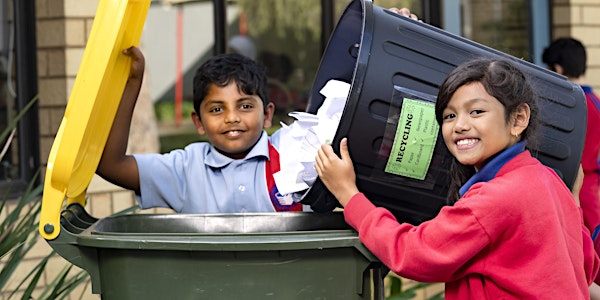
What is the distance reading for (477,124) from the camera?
261 cm

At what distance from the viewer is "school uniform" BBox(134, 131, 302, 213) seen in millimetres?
3197

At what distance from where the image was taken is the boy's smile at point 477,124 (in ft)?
8.57

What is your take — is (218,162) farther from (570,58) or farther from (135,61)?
(570,58)

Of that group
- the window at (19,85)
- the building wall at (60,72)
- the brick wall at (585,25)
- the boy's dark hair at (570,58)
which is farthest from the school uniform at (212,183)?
the brick wall at (585,25)

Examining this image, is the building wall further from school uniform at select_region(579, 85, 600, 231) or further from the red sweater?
the red sweater

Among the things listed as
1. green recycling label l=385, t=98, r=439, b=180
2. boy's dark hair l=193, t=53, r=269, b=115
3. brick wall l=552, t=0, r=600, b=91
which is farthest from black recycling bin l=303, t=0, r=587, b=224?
brick wall l=552, t=0, r=600, b=91

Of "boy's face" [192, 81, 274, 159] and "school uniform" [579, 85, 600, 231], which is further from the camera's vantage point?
"school uniform" [579, 85, 600, 231]

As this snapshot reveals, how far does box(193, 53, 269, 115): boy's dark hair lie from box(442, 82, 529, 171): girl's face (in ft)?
2.68

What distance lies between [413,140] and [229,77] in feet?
2.38

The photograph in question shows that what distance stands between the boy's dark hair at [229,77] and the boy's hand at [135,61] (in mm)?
221

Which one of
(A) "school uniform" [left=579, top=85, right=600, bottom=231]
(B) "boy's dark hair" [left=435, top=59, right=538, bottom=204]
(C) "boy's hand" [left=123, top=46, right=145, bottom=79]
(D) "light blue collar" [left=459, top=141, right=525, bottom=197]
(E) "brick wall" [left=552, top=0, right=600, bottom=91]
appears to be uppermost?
(E) "brick wall" [left=552, top=0, right=600, bottom=91]

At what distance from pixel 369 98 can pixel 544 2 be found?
175 inches

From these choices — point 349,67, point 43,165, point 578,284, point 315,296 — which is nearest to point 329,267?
point 315,296

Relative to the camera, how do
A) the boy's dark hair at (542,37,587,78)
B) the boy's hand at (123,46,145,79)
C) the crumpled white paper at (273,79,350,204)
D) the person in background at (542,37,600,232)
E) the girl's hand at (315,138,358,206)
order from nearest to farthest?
the girl's hand at (315,138,358,206), the crumpled white paper at (273,79,350,204), the boy's hand at (123,46,145,79), the person in background at (542,37,600,232), the boy's dark hair at (542,37,587,78)
